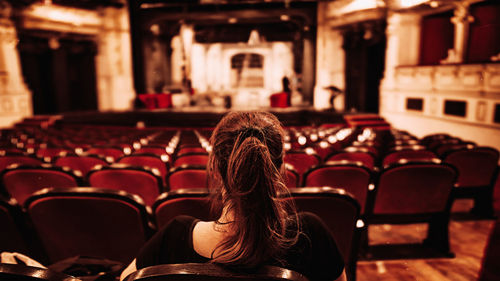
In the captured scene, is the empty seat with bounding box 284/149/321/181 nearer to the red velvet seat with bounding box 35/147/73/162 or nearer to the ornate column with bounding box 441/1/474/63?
the red velvet seat with bounding box 35/147/73/162

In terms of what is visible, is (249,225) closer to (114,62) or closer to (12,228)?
(12,228)

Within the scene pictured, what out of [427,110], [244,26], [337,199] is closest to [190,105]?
[244,26]

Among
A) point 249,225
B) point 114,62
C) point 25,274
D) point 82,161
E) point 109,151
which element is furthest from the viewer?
point 114,62

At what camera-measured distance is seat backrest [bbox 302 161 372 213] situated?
2.26 metres

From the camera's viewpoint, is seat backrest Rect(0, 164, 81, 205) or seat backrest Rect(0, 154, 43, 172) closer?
seat backrest Rect(0, 164, 81, 205)

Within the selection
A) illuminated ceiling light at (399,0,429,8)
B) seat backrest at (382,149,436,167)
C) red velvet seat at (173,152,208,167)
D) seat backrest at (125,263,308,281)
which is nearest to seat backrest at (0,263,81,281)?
seat backrest at (125,263,308,281)

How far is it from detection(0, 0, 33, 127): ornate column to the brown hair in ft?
38.2

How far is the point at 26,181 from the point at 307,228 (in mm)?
2134

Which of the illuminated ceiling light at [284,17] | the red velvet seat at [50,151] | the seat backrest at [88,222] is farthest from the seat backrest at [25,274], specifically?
the illuminated ceiling light at [284,17]

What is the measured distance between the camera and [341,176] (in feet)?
7.54

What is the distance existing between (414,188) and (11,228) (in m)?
2.35

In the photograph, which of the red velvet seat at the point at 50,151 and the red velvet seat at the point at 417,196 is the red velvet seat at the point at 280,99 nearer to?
the red velvet seat at the point at 50,151

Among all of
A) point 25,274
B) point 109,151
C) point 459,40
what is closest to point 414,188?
point 25,274

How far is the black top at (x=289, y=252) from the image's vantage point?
950 mm
